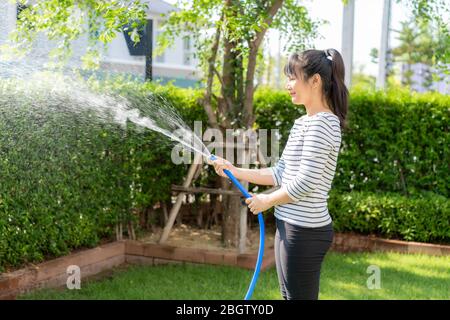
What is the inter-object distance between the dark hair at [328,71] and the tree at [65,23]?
5.41 ft

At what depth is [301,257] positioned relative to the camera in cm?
Answer: 251

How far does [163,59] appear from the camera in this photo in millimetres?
23203

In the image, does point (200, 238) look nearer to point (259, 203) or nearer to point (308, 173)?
point (259, 203)

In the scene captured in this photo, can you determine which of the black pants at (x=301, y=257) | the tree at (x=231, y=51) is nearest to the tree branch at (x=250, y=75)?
the tree at (x=231, y=51)

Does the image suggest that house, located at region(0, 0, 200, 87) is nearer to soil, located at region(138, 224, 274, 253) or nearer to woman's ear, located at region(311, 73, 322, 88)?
soil, located at region(138, 224, 274, 253)

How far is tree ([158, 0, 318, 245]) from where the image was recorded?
17.2ft

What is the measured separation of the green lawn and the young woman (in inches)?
74.3

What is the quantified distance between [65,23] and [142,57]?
7.23m

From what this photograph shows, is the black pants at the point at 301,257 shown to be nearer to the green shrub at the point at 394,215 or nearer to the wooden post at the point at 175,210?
the wooden post at the point at 175,210

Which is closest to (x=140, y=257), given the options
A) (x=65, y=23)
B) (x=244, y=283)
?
(x=244, y=283)
